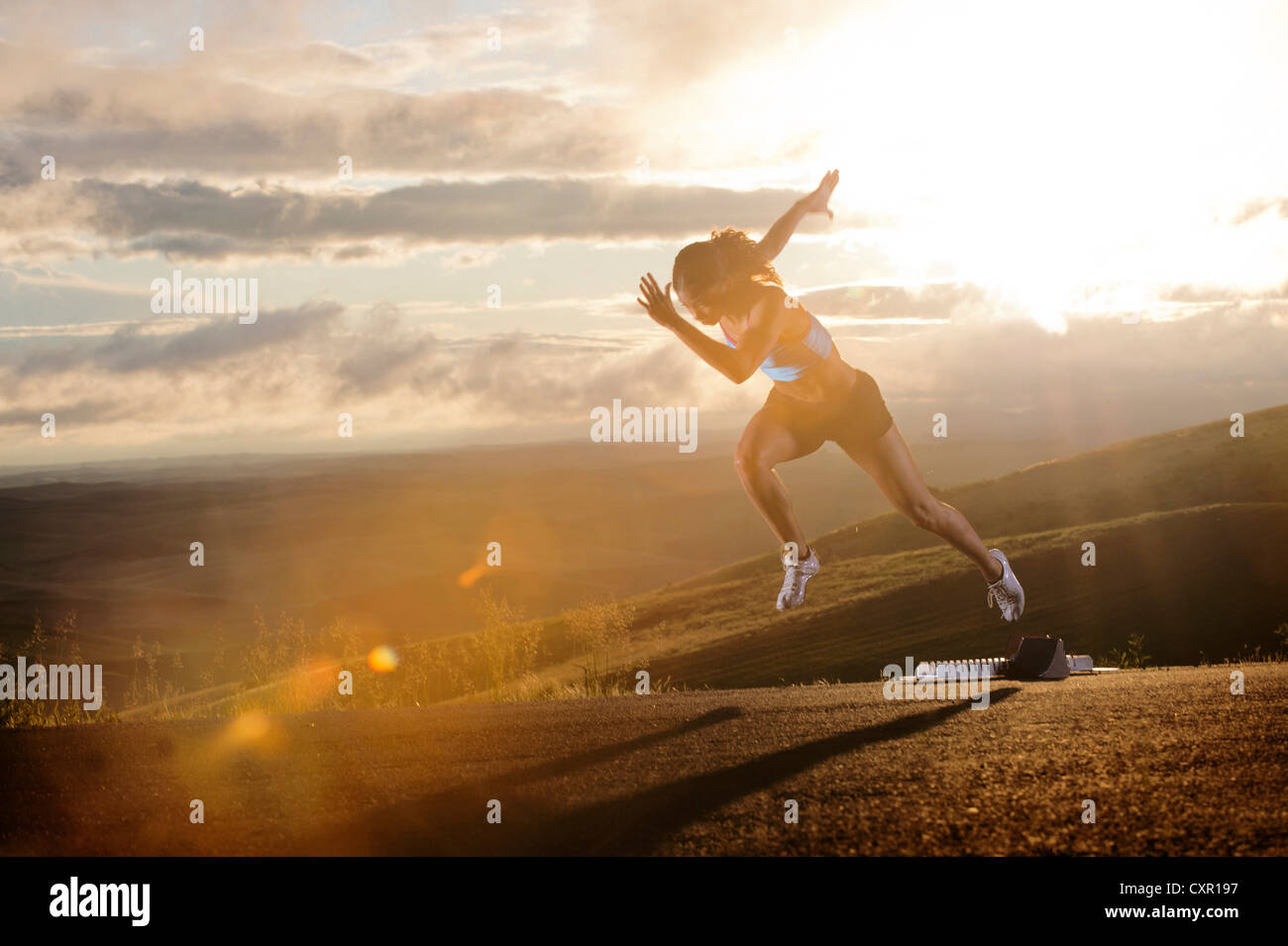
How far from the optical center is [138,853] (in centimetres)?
448

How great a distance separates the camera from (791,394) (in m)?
7.27

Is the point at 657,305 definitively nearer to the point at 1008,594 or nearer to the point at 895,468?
the point at 895,468

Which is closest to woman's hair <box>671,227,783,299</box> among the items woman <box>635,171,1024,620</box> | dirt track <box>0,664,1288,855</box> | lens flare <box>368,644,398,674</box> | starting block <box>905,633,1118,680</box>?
woman <box>635,171,1024,620</box>

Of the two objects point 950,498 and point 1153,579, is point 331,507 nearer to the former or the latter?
point 950,498

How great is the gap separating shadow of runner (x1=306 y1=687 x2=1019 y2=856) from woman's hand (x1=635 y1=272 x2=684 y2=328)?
7.40 feet

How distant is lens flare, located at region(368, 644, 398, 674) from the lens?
24644mm

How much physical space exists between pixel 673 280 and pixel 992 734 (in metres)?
3.17

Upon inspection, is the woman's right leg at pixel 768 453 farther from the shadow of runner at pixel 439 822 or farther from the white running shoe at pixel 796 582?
the shadow of runner at pixel 439 822

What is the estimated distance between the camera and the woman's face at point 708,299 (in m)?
6.52

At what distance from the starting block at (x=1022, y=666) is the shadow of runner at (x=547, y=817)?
3.91m

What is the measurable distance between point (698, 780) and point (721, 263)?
3078mm

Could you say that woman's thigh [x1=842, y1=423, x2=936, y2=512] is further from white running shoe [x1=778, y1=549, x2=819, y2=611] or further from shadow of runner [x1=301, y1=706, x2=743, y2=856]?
shadow of runner [x1=301, y1=706, x2=743, y2=856]
